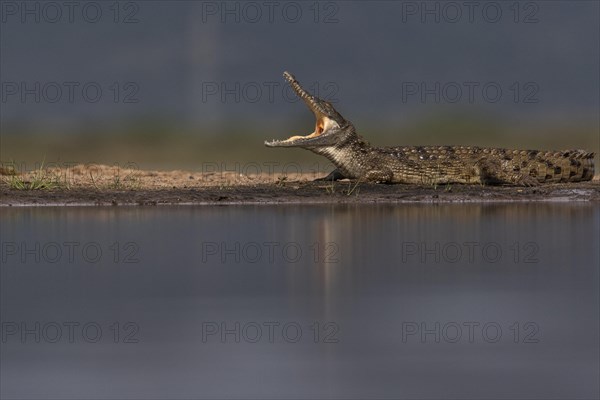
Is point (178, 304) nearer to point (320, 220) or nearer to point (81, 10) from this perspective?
point (320, 220)

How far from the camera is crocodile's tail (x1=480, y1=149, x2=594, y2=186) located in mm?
19344

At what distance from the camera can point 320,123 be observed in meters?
20.2

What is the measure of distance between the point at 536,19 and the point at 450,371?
137 feet

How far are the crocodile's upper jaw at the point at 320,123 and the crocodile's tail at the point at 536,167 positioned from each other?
1.80 m

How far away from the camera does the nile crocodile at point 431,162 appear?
19500 mm

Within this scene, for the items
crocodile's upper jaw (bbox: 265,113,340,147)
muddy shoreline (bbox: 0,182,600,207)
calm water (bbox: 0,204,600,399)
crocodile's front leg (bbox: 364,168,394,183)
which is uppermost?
crocodile's upper jaw (bbox: 265,113,340,147)

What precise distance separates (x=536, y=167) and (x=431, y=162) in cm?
125

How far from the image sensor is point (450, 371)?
26.6ft

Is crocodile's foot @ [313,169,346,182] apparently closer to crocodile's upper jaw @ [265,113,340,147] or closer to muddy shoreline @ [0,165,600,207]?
crocodile's upper jaw @ [265,113,340,147]

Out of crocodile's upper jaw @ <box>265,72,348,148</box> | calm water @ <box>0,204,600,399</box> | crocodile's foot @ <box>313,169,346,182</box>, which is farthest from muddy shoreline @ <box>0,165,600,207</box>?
calm water @ <box>0,204,600,399</box>

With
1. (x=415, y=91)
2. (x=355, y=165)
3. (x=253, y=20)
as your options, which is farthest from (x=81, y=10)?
(x=355, y=165)

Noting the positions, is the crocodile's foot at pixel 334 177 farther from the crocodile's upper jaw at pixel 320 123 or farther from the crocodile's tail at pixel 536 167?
the crocodile's tail at pixel 536 167

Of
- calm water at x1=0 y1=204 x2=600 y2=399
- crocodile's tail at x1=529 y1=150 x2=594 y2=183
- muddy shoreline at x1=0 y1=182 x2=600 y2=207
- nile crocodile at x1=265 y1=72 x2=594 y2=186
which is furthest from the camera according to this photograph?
crocodile's tail at x1=529 y1=150 x2=594 y2=183

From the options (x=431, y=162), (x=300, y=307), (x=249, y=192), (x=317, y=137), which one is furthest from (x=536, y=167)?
(x=300, y=307)
